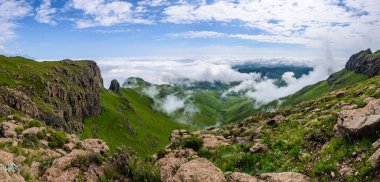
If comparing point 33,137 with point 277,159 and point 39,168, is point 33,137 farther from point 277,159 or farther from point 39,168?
point 277,159

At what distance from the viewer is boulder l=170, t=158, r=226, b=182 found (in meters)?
17.5

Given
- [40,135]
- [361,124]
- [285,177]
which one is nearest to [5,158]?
[40,135]

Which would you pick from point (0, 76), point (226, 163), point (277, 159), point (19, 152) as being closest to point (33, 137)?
point (19, 152)

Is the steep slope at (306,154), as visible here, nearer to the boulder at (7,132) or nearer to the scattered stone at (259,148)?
the scattered stone at (259,148)

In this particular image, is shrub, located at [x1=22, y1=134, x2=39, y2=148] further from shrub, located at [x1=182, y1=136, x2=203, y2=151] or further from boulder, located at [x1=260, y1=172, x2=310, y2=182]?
boulder, located at [x1=260, y1=172, x2=310, y2=182]

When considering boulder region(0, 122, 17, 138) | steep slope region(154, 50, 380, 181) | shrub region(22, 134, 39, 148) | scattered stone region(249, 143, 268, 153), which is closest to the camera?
steep slope region(154, 50, 380, 181)

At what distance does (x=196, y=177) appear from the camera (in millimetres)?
17500

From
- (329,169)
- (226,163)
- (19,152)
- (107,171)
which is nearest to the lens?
(329,169)

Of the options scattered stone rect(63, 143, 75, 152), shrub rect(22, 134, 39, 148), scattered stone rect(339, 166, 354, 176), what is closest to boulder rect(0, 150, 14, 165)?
shrub rect(22, 134, 39, 148)

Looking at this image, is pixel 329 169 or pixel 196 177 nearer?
pixel 196 177

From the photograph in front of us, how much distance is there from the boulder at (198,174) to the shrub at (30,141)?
16.9 m

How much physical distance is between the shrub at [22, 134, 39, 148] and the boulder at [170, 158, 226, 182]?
16.9 m

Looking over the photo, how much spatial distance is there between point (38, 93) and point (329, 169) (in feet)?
577

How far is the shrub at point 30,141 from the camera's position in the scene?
93.3 feet
